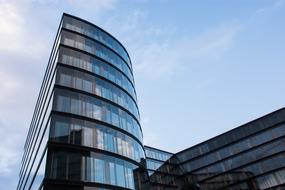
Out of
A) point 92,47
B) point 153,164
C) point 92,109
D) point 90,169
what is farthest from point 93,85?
point 153,164

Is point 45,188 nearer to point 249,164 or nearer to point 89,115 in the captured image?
point 89,115

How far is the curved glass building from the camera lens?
22500mm

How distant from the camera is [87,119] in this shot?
26.3m

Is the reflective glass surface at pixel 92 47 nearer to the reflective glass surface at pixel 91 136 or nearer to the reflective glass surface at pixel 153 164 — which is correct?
the reflective glass surface at pixel 91 136

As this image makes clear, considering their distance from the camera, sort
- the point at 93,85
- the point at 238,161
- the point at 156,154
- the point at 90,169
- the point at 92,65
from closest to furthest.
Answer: the point at 90,169 → the point at 93,85 → the point at 92,65 → the point at 238,161 → the point at 156,154

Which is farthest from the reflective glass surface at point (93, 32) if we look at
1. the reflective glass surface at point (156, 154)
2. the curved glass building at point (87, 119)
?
the reflective glass surface at point (156, 154)

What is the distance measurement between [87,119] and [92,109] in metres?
1.68

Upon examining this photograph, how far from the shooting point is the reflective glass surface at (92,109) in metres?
25.8

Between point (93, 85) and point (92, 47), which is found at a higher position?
point (92, 47)

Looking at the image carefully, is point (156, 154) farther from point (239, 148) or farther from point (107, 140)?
point (107, 140)

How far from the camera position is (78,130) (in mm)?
24812

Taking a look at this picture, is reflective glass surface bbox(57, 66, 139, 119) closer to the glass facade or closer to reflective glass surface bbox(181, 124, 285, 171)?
the glass facade

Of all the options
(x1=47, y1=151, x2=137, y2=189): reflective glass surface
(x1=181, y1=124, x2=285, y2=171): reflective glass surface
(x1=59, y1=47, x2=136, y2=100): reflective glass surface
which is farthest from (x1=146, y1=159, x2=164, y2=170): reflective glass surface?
(x1=47, y1=151, x2=137, y2=189): reflective glass surface

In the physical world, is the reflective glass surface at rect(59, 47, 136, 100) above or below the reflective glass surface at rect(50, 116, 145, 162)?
above
